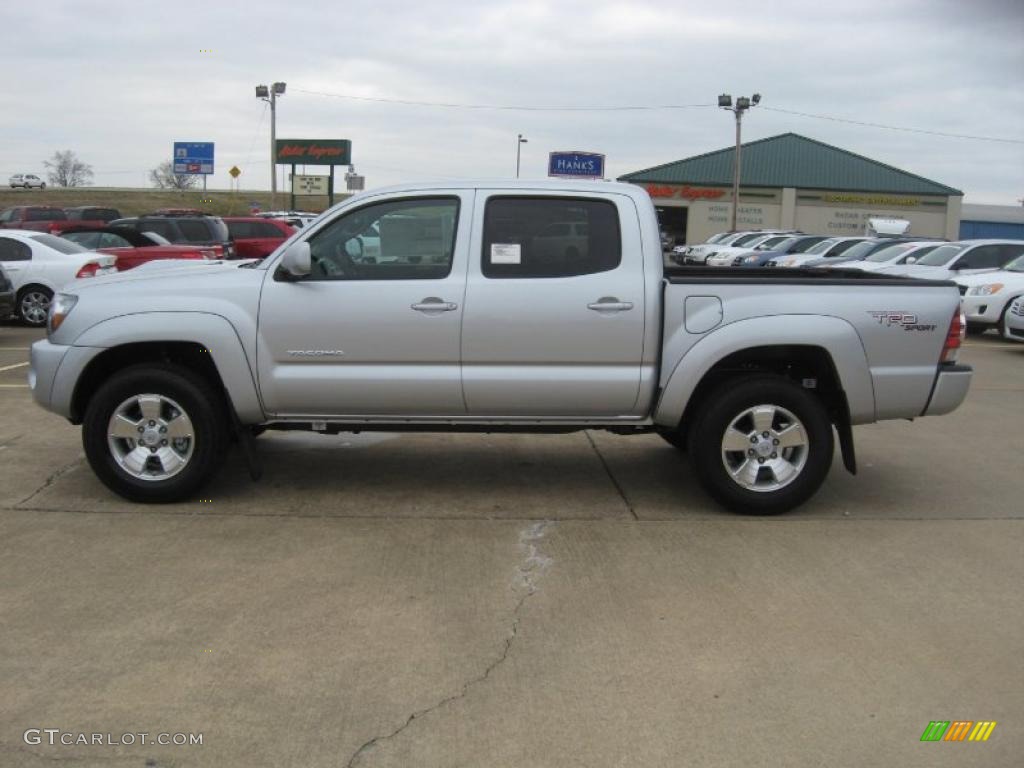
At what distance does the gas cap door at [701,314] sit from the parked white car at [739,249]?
1063 inches

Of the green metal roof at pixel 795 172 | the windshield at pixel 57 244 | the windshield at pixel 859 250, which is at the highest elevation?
the green metal roof at pixel 795 172

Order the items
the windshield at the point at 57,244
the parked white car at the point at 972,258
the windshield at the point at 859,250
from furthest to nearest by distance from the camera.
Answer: the windshield at the point at 859,250, the parked white car at the point at 972,258, the windshield at the point at 57,244

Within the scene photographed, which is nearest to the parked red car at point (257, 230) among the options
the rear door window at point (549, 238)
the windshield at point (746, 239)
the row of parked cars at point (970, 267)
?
the row of parked cars at point (970, 267)

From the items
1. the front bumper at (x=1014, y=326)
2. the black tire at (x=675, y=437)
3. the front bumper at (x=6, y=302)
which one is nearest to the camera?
the black tire at (x=675, y=437)

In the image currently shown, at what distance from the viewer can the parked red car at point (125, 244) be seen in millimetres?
16062

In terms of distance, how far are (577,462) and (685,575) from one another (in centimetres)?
233

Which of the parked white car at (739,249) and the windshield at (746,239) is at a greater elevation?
the windshield at (746,239)

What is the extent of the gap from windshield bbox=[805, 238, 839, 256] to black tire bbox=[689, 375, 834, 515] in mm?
22043

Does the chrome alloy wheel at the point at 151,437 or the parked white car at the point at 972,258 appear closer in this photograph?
the chrome alloy wheel at the point at 151,437

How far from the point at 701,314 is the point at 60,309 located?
3.82 metres

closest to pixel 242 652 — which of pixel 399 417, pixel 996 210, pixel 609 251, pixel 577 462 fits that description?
pixel 399 417

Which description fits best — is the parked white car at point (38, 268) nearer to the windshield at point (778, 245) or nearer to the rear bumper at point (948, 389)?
the rear bumper at point (948, 389)

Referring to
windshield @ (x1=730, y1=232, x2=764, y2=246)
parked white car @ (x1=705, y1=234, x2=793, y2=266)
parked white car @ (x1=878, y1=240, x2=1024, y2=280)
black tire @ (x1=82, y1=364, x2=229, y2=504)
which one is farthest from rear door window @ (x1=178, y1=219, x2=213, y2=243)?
windshield @ (x1=730, y1=232, x2=764, y2=246)

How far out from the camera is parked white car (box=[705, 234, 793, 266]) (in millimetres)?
32375
